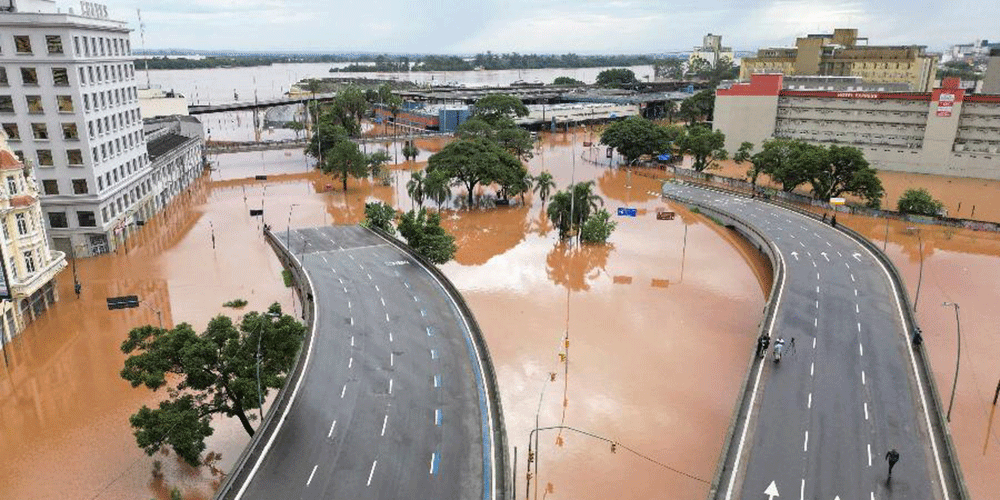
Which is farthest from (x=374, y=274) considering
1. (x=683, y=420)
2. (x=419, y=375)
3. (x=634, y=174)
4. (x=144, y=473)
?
(x=634, y=174)

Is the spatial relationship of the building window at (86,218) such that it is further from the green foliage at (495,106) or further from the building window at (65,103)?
the green foliage at (495,106)

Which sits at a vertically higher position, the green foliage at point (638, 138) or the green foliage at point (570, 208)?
the green foliage at point (638, 138)

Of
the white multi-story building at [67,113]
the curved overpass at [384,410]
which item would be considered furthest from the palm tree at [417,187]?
the white multi-story building at [67,113]

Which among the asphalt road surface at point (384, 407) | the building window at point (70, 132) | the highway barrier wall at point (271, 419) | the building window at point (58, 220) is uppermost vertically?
the building window at point (70, 132)

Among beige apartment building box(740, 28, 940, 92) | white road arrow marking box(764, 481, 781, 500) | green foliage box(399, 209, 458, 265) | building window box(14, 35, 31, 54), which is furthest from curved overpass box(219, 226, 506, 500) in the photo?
beige apartment building box(740, 28, 940, 92)

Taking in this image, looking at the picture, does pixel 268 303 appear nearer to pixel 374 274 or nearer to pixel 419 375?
pixel 374 274

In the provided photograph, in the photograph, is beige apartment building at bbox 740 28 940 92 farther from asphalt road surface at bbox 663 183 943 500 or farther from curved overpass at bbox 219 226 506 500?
curved overpass at bbox 219 226 506 500
